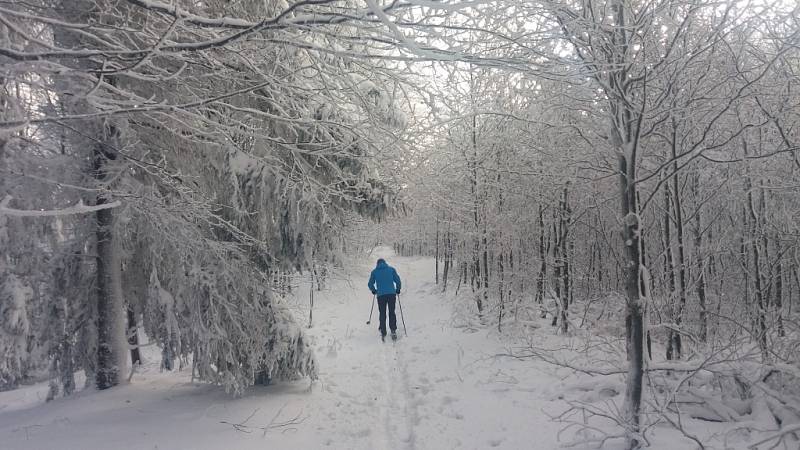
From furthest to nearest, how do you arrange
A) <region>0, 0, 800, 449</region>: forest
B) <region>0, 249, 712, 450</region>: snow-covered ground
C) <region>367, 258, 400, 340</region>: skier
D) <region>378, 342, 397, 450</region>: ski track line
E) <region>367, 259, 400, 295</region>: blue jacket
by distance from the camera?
<region>367, 259, 400, 295</region>: blue jacket, <region>367, 258, 400, 340</region>: skier, <region>378, 342, 397, 450</region>: ski track line, <region>0, 249, 712, 450</region>: snow-covered ground, <region>0, 0, 800, 449</region>: forest

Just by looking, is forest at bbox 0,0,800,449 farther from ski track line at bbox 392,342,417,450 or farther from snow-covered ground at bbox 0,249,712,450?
ski track line at bbox 392,342,417,450

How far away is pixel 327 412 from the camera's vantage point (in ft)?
16.4

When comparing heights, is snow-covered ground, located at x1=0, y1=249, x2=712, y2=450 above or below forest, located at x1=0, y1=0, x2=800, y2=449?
below

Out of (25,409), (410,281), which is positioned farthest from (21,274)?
(410,281)

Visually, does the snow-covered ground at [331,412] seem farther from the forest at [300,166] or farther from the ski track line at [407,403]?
the forest at [300,166]

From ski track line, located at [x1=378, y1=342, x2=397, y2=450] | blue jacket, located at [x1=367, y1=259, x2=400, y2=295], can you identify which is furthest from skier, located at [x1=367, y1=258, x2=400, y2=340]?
ski track line, located at [x1=378, y1=342, x2=397, y2=450]

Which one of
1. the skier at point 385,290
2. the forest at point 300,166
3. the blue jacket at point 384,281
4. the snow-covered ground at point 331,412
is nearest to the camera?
the forest at point 300,166

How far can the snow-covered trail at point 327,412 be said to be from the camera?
3.97 meters

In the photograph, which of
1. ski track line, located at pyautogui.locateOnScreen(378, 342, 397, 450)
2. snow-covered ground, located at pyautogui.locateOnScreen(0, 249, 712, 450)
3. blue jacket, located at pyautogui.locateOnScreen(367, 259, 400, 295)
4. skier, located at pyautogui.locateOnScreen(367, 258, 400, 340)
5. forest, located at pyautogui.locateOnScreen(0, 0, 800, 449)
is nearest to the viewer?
forest, located at pyautogui.locateOnScreen(0, 0, 800, 449)

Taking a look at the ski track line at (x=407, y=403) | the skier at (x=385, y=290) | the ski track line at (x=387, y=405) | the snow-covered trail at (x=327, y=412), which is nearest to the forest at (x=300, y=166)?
the snow-covered trail at (x=327, y=412)

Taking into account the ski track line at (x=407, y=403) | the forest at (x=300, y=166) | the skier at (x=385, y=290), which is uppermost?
the forest at (x=300, y=166)

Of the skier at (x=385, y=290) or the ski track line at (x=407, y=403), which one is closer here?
the ski track line at (x=407, y=403)

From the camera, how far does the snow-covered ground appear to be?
3945mm

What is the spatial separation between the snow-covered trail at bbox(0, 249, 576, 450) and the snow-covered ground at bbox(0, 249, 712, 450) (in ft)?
0.04
